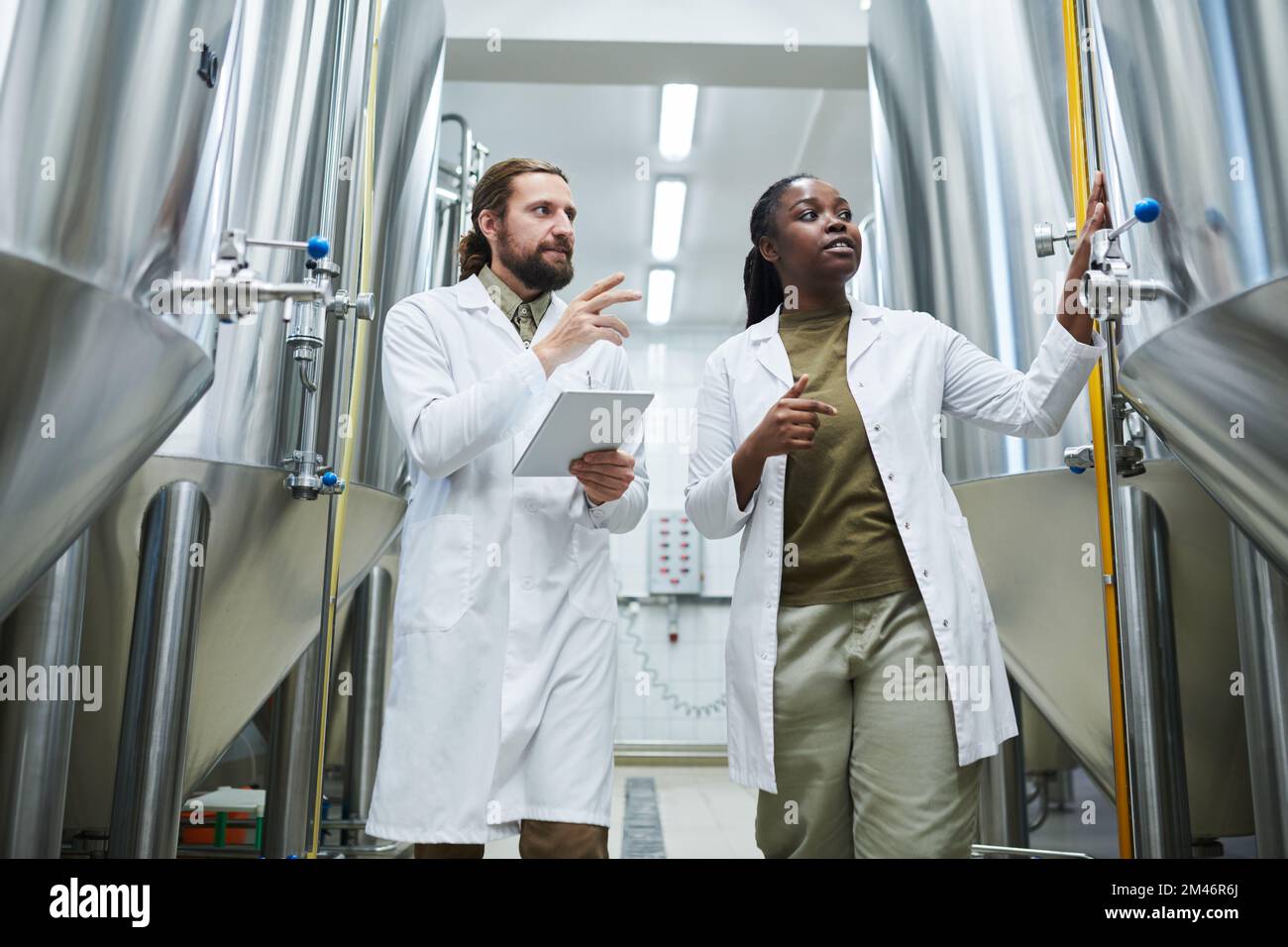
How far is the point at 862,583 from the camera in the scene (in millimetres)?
1646

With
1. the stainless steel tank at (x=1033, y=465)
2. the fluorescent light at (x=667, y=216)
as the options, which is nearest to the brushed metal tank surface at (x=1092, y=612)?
the stainless steel tank at (x=1033, y=465)

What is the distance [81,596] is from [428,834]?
861mm

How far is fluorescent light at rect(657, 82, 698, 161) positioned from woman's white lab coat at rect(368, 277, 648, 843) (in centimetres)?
326

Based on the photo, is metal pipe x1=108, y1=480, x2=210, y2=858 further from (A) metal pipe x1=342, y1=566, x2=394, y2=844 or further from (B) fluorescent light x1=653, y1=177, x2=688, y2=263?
(B) fluorescent light x1=653, y1=177, x2=688, y2=263

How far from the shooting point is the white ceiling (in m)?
4.43

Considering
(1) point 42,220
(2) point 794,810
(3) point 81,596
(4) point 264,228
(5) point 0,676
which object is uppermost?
(4) point 264,228

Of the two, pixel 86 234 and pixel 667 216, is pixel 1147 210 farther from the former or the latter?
pixel 667 216

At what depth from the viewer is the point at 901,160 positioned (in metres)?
2.87

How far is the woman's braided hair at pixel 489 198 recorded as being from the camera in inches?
78.0

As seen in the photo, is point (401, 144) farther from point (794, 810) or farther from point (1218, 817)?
point (1218, 817)

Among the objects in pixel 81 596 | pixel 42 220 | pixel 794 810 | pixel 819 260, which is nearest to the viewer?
pixel 42 220

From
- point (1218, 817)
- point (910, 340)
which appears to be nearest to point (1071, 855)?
point (1218, 817)

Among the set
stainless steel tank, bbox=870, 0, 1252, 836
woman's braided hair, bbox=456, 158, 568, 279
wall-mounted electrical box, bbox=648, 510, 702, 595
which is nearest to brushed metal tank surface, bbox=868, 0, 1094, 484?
stainless steel tank, bbox=870, 0, 1252, 836
